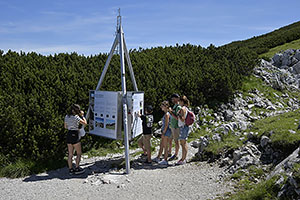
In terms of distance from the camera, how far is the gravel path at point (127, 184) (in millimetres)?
6320

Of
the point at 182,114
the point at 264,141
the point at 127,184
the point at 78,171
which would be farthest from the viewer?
the point at 182,114

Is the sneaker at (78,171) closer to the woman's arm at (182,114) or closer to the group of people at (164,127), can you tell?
the group of people at (164,127)

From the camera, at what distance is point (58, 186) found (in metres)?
7.10

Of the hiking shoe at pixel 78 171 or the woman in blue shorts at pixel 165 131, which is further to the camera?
the woman in blue shorts at pixel 165 131

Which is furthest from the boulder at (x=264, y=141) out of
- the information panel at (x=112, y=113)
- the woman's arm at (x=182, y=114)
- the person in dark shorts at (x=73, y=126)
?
the person in dark shorts at (x=73, y=126)

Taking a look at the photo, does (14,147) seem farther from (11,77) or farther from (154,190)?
(154,190)

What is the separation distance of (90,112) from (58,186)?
8.97 ft

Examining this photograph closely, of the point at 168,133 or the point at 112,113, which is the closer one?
the point at 112,113

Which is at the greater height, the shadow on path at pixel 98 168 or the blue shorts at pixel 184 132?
the blue shorts at pixel 184 132

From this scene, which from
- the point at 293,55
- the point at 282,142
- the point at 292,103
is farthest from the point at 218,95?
the point at 293,55

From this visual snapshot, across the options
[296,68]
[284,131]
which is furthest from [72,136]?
[296,68]

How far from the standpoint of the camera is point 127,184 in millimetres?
6996

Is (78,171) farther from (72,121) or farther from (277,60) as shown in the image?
(277,60)

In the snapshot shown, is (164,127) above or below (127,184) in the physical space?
above
